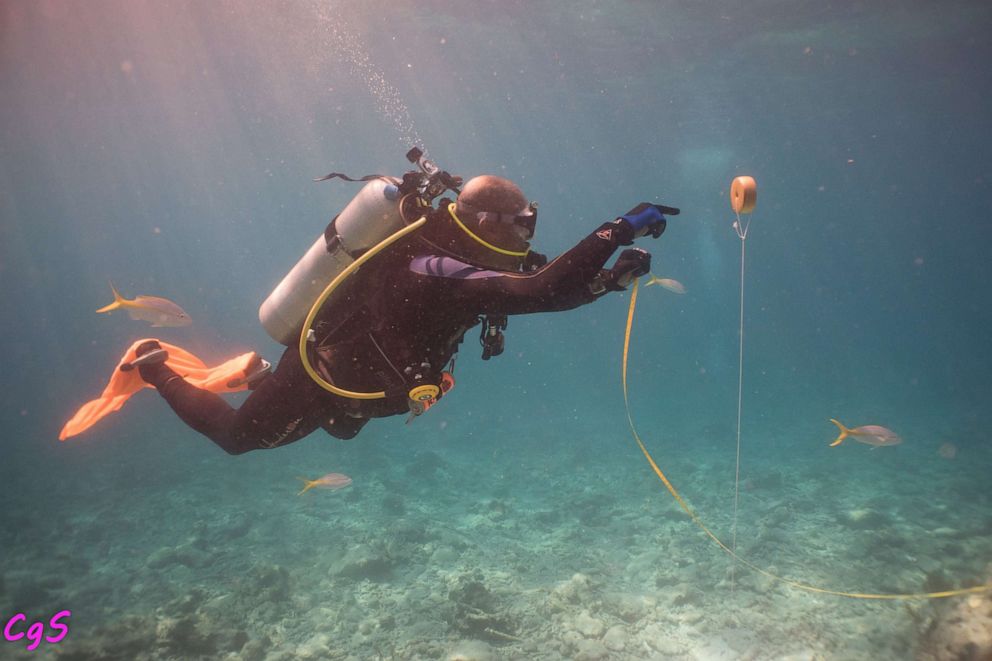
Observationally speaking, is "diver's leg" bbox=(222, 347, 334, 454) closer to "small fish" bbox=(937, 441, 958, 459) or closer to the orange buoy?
the orange buoy

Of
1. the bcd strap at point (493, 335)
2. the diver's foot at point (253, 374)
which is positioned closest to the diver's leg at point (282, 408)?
the diver's foot at point (253, 374)

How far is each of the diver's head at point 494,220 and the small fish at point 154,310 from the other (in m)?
4.63

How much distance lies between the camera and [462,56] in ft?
83.6

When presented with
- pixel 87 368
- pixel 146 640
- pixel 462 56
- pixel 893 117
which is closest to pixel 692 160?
pixel 893 117

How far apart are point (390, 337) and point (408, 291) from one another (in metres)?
0.39

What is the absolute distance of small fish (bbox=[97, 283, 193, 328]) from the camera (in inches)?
224

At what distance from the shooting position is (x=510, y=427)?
25125mm

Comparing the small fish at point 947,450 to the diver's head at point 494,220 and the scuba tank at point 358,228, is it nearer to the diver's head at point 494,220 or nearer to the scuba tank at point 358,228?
the diver's head at point 494,220

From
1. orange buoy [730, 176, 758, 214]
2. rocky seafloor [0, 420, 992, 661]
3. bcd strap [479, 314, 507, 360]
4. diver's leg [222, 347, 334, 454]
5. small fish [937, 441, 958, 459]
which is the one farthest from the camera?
small fish [937, 441, 958, 459]

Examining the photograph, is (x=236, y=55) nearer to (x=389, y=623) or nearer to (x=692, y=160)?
(x=389, y=623)

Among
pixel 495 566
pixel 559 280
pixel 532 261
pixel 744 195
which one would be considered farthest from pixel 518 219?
pixel 495 566

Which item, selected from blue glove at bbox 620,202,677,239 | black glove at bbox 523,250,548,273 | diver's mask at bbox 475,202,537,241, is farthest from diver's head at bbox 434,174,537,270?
blue glove at bbox 620,202,677,239

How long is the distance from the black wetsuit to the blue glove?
0.07 m

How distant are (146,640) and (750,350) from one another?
319 feet
